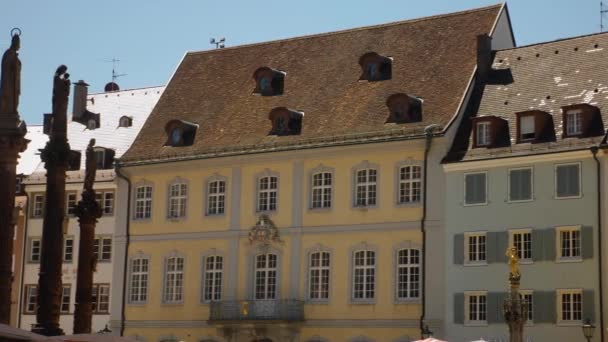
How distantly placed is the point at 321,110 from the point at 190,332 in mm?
10981

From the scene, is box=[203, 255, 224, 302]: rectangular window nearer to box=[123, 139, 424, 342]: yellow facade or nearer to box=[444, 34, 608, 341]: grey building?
box=[123, 139, 424, 342]: yellow facade

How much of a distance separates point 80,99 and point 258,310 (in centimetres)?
2095

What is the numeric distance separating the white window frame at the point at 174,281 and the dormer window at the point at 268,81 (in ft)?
27.5

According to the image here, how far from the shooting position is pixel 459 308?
165ft

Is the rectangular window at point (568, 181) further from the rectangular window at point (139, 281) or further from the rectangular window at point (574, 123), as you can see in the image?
the rectangular window at point (139, 281)

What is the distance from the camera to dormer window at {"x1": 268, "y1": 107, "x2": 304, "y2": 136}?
188 feet

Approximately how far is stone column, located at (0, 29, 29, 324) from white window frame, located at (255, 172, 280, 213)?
28681 mm

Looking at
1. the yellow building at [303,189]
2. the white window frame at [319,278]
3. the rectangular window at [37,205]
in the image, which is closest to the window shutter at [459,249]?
the yellow building at [303,189]

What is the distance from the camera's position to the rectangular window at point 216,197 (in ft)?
191

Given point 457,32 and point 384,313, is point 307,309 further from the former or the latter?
point 457,32

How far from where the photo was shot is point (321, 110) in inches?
2269

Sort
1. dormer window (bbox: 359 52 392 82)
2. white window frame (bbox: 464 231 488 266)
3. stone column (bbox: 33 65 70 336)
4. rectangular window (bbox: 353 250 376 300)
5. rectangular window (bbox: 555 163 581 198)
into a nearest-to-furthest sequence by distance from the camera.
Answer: stone column (bbox: 33 65 70 336) → rectangular window (bbox: 555 163 581 198) → white window frame (bbox: 464 231 488 266) → rectangular window (bbox: 353 250 376 300) → dormer window (bbox: 359 52 392 82)

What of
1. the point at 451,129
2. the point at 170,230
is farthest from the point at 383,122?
the point at 170,230

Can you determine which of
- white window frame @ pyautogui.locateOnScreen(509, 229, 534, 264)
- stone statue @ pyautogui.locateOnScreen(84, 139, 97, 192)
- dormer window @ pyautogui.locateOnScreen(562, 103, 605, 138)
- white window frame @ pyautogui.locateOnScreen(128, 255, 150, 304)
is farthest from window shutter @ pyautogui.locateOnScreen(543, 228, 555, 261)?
white window frame @ pyautogui.locateOnScreen(128, 255, 150, 304)
